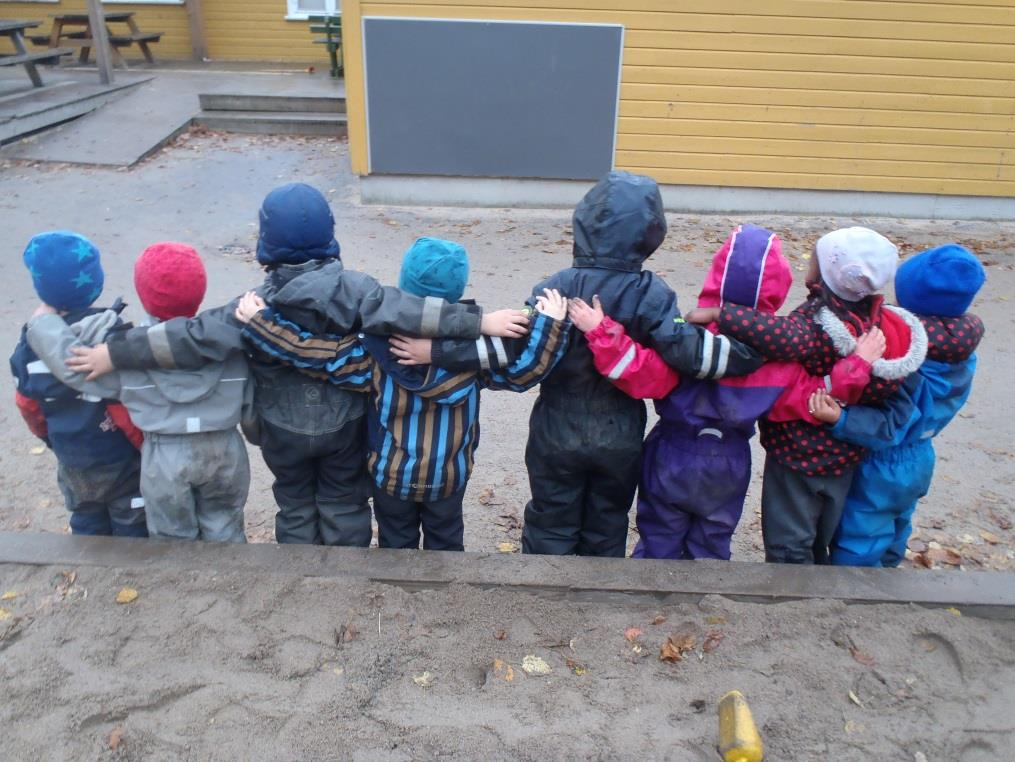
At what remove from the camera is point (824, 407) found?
116 inches

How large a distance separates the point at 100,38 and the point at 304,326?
13.4 m

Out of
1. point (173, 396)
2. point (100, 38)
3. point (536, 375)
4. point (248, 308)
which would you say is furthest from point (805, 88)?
point (100, 38)

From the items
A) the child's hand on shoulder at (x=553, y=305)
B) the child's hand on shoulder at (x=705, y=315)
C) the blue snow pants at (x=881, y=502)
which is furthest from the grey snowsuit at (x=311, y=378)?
the blue snow pants at (x=881, y=502)

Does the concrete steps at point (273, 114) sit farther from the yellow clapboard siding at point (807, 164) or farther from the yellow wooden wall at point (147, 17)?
the yellow wooden wall at point (147, 17)

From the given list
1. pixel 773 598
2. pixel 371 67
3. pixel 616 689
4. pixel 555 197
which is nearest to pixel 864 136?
pixel 555 197

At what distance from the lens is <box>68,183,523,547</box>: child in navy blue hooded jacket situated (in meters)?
2.88

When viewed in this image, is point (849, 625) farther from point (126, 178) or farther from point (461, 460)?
point (126, 178)

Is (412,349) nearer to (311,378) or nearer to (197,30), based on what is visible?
(311,378)

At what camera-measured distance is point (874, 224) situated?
Result: 988cm

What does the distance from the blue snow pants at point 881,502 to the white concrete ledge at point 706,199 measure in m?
7.10

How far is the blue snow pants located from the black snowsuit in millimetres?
745

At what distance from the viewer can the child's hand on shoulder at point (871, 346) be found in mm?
2895

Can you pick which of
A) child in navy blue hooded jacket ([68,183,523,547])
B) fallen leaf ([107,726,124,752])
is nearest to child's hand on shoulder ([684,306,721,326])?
child in navy blue hooded jacket ([68,183,523,547])

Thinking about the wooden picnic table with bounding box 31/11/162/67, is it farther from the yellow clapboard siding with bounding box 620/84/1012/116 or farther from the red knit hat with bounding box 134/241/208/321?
the red knit hat with bounding box 134/241/208/321
